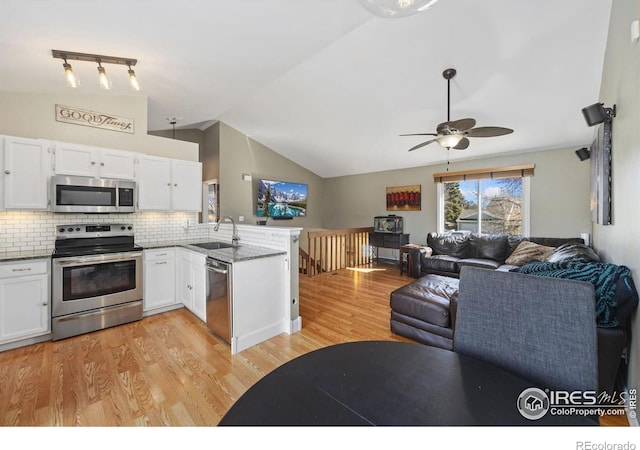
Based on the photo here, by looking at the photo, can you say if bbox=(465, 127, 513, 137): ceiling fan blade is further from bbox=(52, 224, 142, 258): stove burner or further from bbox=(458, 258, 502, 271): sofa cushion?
bbox=(52, 224, 142, 258): stove burner

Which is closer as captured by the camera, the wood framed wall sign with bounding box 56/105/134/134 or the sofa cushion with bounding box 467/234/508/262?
the wood framed wall sign with bounding box 56/105/134/134

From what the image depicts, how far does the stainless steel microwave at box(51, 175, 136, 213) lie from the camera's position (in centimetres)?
284

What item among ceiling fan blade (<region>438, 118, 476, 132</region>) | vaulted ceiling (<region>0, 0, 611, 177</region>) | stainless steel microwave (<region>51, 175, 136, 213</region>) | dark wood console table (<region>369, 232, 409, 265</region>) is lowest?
dark wood console table (<region>369, 232, 409, 265</region>)

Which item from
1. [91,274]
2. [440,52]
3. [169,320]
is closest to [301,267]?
[169,320]

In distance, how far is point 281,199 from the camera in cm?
645

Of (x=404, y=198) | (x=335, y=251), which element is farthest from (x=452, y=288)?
(x=404, y=198)

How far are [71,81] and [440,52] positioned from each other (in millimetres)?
3601

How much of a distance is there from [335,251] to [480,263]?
2.82 m

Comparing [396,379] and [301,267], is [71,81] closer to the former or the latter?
[396,379]

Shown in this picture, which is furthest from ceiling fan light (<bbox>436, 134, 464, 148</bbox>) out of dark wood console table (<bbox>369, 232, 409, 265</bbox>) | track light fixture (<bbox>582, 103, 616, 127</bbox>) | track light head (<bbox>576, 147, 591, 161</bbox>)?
dark wood console table (<bbox>369, 232, 409, 265</bbox>)

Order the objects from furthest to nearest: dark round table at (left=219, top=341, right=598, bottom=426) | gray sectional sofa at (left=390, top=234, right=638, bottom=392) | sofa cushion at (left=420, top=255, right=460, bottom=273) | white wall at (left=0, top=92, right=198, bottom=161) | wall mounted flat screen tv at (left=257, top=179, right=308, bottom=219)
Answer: wall mounted flat screen tv at (left=257, top=179, right=308, bottom=219), sofa cushion at (left=420, top=255, right=460, bottom=273), white wall at (left=0, top=92, right=198, bottom=161), gray sectional sofa at (left=390, top=234, right=638, bottom=392), dark round table at (left=219, top=341, right=598, bottom=426)

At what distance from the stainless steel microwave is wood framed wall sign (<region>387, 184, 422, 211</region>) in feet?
17.3
